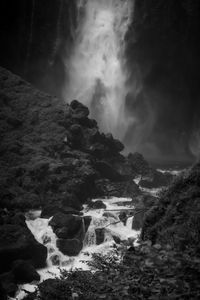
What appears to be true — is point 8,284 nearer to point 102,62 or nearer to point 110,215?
point 110,215

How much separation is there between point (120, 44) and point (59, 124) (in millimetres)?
18727

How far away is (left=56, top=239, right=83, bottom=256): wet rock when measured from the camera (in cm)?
2333

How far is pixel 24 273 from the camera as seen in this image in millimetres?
19797

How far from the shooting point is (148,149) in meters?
60.6

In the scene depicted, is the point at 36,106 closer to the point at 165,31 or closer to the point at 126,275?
the point at 165,31

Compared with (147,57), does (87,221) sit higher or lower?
lower

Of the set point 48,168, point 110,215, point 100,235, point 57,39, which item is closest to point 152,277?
point 100,235

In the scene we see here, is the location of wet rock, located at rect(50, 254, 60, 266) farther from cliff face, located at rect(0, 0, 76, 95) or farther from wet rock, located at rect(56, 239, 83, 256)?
cliff face, located at rect(0, 0, 76, 95)

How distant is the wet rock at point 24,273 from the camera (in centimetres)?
1959

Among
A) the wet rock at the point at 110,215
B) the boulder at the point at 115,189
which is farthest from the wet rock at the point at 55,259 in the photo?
the boulder at the point at 115,189

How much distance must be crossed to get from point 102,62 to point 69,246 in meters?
37.0

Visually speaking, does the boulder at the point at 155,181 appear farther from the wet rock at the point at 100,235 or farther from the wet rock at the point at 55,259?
the wet rock at the point at 55,259

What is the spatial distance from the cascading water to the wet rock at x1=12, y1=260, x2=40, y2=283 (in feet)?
127

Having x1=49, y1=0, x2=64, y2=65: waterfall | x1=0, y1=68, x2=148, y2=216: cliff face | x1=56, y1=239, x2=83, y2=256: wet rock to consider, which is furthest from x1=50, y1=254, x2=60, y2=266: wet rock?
x1=49, y1=0, x2=64, y2=65: waterfall
